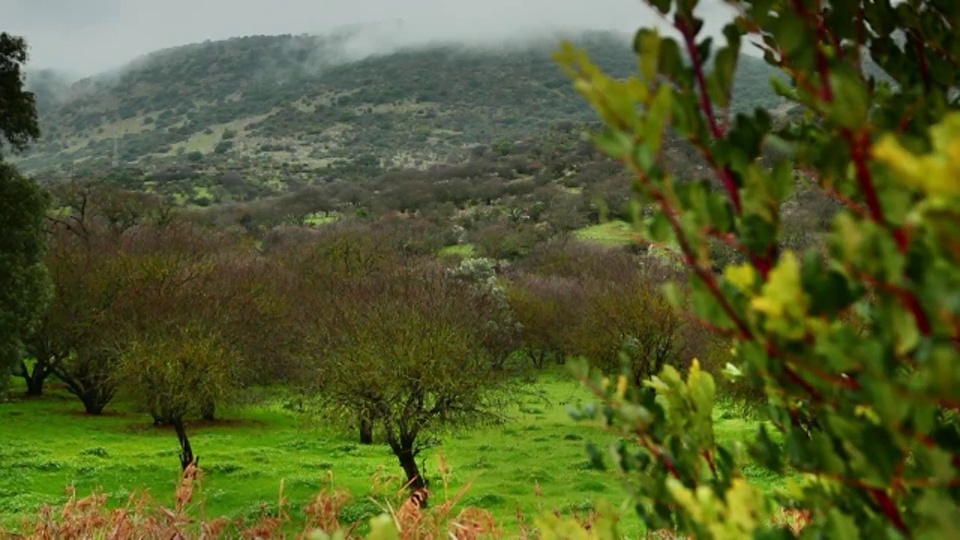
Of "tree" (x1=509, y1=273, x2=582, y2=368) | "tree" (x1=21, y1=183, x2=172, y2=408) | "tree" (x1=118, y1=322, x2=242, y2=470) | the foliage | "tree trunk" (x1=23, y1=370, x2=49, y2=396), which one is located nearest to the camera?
the foliage

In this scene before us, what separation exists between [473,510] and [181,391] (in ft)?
80.2

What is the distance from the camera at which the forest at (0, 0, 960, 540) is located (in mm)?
1556

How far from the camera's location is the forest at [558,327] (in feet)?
5.10

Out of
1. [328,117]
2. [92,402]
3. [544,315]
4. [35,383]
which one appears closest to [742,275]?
[92,402]

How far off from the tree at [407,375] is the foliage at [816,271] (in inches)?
838

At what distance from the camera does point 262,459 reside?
29.8 metres

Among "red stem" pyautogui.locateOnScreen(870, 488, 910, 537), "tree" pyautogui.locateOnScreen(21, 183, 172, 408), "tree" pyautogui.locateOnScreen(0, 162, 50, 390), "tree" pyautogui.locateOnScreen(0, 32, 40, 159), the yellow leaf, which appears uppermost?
the yellow leaf

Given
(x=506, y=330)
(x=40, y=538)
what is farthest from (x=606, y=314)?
(x=40, y=538)

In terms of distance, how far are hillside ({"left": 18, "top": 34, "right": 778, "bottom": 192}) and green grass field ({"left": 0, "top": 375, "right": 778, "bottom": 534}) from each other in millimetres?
80803

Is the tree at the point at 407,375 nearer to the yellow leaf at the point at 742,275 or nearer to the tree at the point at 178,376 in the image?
the tree at the point at 178,376

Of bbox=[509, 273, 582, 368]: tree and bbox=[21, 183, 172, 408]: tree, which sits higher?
bbox=[21, 183, 172, 408]: tree

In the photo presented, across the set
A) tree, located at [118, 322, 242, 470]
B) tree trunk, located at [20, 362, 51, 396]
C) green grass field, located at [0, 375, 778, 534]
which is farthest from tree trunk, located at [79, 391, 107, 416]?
tree, located at [118, 322, 242, 470]

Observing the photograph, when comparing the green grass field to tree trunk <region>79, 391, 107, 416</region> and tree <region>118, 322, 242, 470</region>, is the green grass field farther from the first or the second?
tree <region>118, 322, 242, 470</region>

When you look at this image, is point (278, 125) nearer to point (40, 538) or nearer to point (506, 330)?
point (506, 330)
